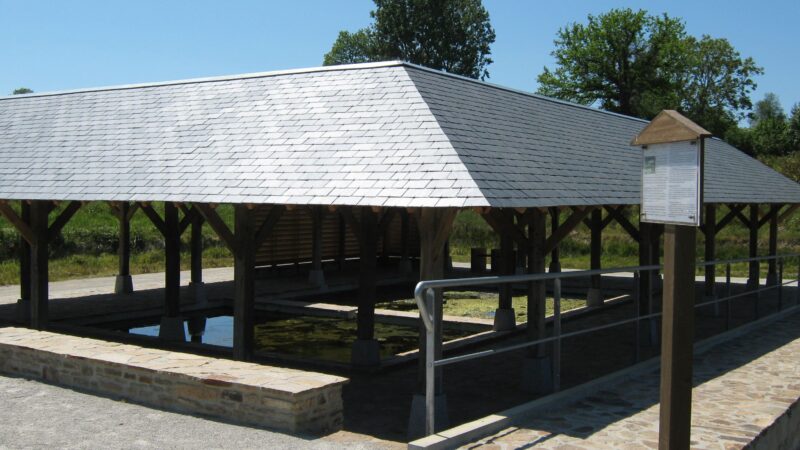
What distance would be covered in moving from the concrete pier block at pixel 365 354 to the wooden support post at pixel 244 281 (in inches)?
49.8

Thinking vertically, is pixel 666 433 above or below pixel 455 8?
below

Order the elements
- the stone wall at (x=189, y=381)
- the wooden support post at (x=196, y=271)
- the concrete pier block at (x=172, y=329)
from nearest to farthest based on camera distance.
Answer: the stone wall at (x=189, y=381)
the concrete pier block at (x=172, y=329)
the wooden support post at (x=196, y=271)

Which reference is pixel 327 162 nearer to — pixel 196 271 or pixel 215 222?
pixel 215 222

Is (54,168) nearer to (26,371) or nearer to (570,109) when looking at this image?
(26,371)

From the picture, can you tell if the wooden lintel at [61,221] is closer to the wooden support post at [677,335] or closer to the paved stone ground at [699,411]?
the paved stone ground at [699,411]

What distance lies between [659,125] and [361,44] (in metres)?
50.5

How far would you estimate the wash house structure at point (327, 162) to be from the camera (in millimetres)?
7734

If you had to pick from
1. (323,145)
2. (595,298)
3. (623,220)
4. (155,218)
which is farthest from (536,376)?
(155,218)

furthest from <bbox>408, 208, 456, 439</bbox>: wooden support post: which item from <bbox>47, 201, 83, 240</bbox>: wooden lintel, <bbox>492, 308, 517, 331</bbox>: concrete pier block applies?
<bbox>47, 201, 83, 240</bbox>: wooden lintel

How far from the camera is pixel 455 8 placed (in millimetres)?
49000

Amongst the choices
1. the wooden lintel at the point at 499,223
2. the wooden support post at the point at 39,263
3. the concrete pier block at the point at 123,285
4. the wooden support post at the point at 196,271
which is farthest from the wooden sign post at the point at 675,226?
the concrete pier block at the point at 123,285

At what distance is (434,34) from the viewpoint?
158ft

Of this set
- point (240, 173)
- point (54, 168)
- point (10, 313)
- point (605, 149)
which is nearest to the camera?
point (240, 173)

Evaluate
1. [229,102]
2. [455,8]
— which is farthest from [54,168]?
[455,8]
